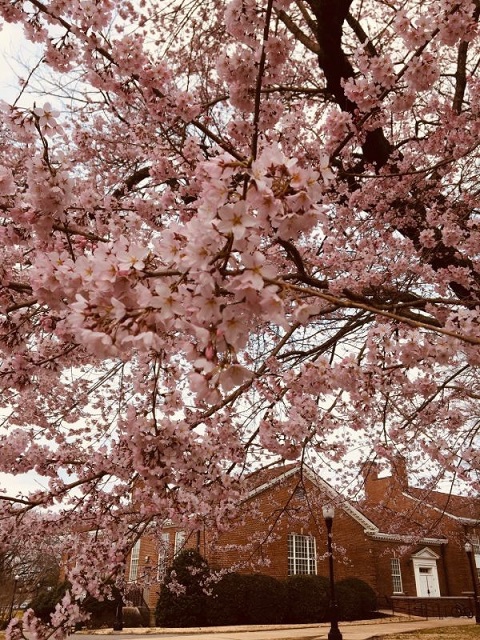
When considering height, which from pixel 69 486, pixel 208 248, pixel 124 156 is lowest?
pixel 69 486

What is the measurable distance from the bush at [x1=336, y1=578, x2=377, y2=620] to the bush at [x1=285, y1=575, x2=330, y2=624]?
1.22 metres

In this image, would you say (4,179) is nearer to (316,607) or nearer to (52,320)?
(52,320)

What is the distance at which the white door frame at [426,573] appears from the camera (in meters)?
25.6

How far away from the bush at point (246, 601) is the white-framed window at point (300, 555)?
3.13 m

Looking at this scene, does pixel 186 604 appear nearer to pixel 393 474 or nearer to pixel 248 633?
pixel 248 633

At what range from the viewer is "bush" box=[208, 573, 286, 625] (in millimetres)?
16062

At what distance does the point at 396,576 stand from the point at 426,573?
2683 millimetres

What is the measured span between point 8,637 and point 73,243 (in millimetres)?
2686

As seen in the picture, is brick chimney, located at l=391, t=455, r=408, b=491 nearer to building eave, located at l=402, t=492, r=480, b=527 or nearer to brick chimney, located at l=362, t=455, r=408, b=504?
brick chimney, located at l=362, t=455, r=408, b=504

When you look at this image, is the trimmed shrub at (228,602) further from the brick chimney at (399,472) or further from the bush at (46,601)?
the brick chimney at (399,472)

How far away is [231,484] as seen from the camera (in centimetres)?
404

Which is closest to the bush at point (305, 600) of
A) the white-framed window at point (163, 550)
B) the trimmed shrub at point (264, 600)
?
the trimmed shrub at point (264, 600)

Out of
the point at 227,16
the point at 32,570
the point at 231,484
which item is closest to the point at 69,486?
the point at 231,484

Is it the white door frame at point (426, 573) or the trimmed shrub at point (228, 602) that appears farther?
the white door frame at point (426, 573)
